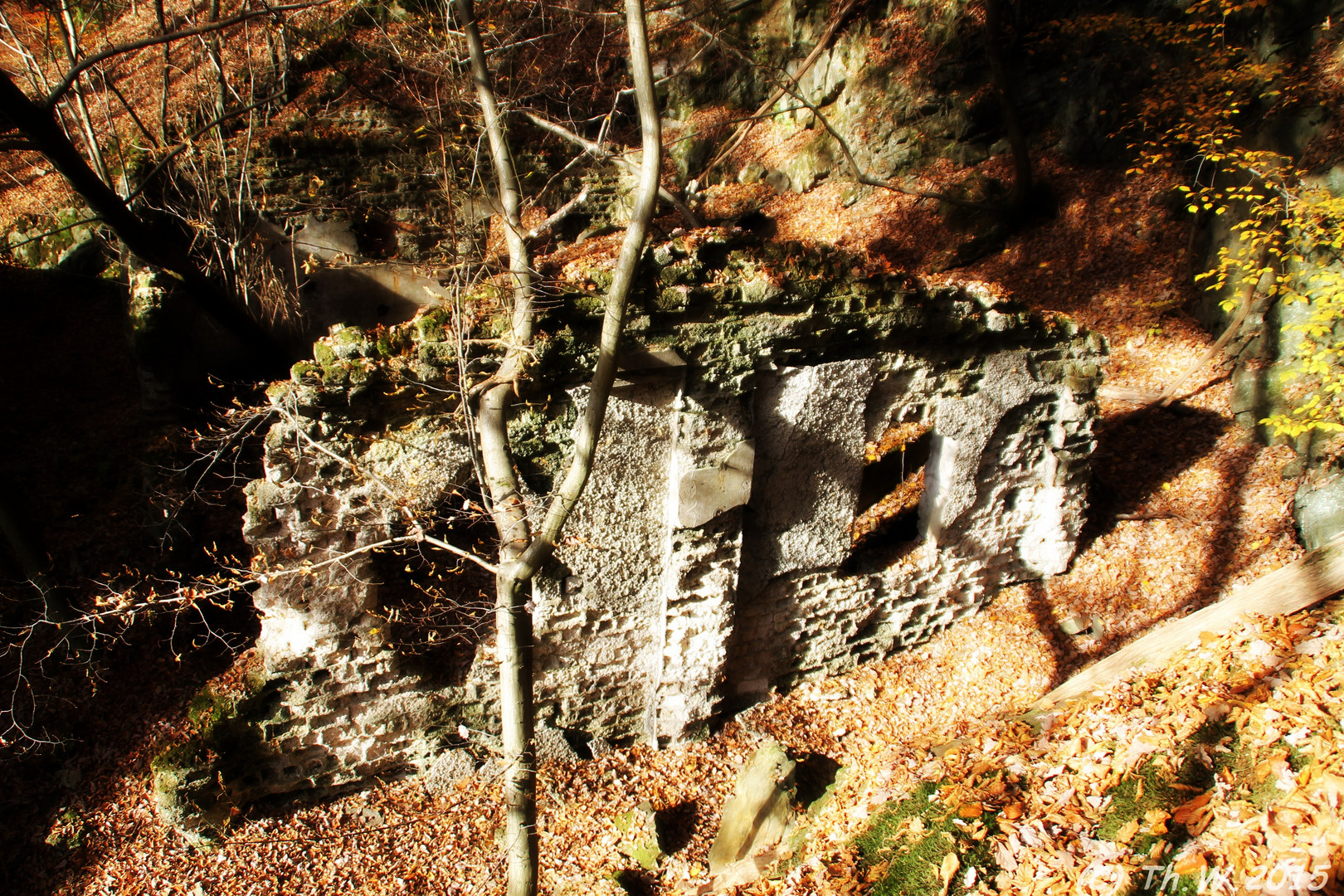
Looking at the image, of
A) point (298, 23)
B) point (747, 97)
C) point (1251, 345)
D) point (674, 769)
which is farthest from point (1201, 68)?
point (298, 23)

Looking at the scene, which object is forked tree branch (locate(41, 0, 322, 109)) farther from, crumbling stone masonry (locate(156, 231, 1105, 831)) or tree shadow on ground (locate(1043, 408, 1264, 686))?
tree shadow on ground (locate(1043, 408, 1264, 686))

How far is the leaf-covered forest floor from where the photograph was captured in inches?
123

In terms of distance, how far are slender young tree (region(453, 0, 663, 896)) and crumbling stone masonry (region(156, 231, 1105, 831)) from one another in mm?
223

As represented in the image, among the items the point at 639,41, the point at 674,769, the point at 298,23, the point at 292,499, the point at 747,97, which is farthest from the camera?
the point at 747,97

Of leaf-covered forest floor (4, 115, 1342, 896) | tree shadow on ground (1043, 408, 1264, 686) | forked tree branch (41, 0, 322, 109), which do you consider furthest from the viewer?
tree shadow on ground (1043, 408, 1264, 686)

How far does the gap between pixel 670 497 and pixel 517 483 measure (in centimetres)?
129

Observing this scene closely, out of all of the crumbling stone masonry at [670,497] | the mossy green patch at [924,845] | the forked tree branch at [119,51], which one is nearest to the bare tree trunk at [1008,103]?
the crumbling stone masonry at [670,497]

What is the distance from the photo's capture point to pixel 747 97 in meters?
12.8

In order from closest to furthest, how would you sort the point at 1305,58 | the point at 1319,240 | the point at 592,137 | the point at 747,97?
the point at 1319,240, the point at 1305,58, the point at 592,137, the point at 747,97

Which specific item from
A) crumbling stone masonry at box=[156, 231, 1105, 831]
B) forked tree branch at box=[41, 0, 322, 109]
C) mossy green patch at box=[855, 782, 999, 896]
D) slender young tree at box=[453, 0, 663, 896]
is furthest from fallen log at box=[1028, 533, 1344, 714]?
forked tree branch at box=[41, 0, 322, 109]

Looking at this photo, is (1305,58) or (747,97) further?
(747,97)

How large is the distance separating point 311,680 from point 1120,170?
37.3 ft

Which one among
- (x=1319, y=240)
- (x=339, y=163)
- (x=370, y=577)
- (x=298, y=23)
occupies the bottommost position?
(x=370, y=577)

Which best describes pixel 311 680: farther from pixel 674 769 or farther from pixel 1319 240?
pixel 1319 240
